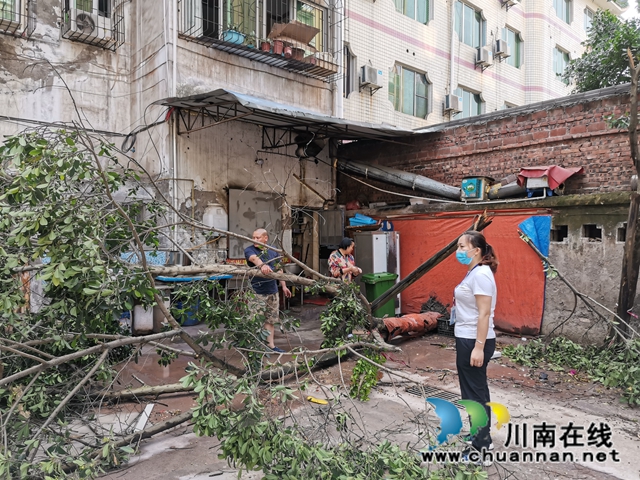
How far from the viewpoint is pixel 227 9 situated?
8953 millimetres

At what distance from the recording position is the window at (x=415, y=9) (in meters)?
13.5

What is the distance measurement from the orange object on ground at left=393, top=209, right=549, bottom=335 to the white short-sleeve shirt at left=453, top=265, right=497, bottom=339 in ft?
14.5

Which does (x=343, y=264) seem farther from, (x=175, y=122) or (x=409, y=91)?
(x=409, y=91)

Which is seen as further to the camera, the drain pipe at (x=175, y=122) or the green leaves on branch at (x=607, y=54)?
the green leaves on branch at (x=607, y=54)

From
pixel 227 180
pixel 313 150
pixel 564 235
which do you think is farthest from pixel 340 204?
pixel 564 235

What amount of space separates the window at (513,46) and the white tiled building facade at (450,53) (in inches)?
1.5

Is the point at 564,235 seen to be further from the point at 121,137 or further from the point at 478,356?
the point at 121,137

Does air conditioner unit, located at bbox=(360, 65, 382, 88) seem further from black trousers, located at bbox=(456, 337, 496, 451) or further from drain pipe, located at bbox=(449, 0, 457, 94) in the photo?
black trousers, located at bbox=(456, 337, 496, 451)

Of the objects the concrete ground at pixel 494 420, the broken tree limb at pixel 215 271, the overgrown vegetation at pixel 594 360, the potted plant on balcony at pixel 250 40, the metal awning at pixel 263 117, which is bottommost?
the concrete ground at pixel 494 420

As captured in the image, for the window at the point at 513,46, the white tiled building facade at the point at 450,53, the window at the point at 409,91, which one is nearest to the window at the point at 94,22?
the white tiled building facade at the point at 450,53

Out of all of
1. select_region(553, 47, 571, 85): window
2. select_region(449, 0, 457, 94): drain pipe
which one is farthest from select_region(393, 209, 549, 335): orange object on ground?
select_region(553, 47, 571, 85): window

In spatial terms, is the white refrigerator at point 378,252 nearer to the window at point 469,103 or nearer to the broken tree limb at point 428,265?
the broken tree limb at point 428,265

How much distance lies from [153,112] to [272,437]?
7.23 m

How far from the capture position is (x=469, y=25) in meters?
15.4
